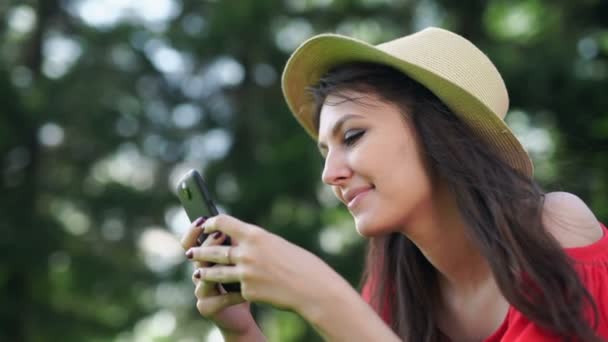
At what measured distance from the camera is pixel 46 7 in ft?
34.7

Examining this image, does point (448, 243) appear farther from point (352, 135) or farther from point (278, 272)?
point (278, 272)

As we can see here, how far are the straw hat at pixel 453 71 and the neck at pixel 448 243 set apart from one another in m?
0.17

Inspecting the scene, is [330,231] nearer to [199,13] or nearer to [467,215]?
[199,13]

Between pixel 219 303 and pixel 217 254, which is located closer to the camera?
pixel 217 254

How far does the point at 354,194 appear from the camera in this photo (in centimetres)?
206

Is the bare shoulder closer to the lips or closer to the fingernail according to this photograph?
the lips

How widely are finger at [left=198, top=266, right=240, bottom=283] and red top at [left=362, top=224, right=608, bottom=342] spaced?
1.88ft

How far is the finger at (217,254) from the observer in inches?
73.4

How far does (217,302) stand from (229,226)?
324 mm

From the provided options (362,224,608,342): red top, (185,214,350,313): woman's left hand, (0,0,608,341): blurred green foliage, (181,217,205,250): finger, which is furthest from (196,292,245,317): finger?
(0,0,608,341): blurred green foliage

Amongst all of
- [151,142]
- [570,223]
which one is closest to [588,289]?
[570,223]

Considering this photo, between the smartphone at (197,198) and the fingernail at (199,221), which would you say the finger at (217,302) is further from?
the fingernail at (199,221)

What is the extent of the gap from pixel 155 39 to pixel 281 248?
7967 millimetres

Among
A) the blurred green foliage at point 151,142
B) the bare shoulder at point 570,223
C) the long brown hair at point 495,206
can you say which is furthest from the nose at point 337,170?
the blurred green foliage at point 151,142
